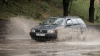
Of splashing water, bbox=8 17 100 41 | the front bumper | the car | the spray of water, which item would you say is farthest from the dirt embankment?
the spray of water

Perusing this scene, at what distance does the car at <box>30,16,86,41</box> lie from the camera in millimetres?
18839

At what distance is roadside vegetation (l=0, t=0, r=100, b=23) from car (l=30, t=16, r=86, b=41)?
Answer: 9.53 m

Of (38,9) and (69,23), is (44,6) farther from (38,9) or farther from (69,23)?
(69,23)

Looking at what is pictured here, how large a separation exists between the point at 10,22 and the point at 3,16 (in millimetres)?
2975

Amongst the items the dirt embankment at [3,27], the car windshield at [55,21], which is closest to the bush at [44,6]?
the dirt embankment at [3,27]

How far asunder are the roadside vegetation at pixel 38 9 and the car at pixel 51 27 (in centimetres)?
953

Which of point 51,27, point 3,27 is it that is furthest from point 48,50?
point 3,27

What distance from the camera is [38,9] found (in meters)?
36.1

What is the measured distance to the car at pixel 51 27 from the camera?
1884 cm

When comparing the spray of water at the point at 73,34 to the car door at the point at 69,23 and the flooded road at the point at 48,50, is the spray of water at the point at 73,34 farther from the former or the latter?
the flooded road at the point at 48,50

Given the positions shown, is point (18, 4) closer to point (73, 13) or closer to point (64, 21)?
point (73, 13)

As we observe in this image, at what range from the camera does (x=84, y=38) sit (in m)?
20.5

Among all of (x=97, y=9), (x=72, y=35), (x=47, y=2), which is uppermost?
(x=72, y=35)

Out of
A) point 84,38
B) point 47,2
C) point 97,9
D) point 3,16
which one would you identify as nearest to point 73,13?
point 47,2
